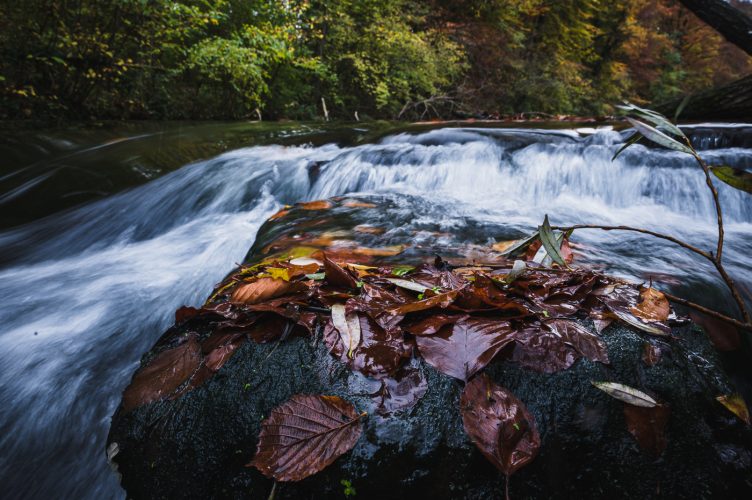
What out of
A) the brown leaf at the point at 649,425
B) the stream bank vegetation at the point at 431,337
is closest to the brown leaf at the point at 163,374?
the stream bank vegetation at the point at 431,337

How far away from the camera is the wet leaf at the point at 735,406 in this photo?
1.06 metres

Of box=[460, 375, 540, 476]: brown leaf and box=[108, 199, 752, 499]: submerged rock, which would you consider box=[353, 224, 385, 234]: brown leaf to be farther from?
box=[460, 375, 540, 476]: brown leaf

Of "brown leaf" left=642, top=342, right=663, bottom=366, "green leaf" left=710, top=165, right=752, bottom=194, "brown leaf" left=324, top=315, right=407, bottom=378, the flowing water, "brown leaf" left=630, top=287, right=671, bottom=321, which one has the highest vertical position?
"green leaf" left=710, top=165, right=752, bottom=194

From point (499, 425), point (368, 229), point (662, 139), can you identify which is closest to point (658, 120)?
point (662, 139)

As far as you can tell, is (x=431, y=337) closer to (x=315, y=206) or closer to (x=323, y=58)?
(x=315, y=206)

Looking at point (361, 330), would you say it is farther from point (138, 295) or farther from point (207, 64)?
point (207, 64)

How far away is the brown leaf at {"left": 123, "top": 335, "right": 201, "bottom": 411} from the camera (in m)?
1.11

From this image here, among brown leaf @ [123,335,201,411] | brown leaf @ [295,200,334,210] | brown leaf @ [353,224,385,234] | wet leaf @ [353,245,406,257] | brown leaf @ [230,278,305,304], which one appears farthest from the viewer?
brown leaf @ [295,200,334,210]

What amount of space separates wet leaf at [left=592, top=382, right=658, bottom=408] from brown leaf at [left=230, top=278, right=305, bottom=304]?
960 millimetres

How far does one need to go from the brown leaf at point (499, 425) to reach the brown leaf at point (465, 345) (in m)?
0.05

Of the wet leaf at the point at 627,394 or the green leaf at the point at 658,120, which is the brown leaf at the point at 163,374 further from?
the green leaf at the point at 658,120

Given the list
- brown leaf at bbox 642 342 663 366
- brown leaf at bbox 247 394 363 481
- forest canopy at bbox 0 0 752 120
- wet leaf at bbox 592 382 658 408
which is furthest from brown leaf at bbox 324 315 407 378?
forest canopy at bbox 0 0 752 120

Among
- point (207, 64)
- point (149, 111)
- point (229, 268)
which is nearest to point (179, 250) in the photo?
point (229, 268)

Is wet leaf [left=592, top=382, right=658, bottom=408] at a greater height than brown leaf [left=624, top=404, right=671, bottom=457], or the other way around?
wet leaf [left=592, top=382, right=658, bottom=408]
